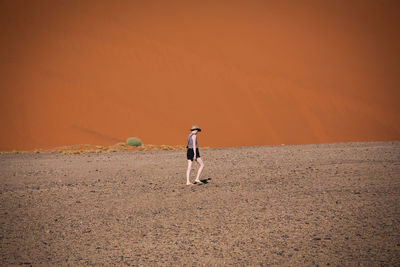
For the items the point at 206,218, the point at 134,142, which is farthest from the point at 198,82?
the point at 206,218

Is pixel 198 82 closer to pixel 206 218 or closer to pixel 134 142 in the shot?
pixel 134 142

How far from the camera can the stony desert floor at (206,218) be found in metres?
3.54

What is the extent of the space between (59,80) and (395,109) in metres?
27.8

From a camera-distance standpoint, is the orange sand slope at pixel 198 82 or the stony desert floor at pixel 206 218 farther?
the orange sand slope at pixel 198 82

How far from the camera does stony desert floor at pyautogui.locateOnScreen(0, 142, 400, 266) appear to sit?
11.6 feet

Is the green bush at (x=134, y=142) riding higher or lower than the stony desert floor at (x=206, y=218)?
higher

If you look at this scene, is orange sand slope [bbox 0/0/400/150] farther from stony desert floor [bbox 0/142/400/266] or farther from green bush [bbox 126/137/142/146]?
stony desert floor [bbox 0/142/400/266]

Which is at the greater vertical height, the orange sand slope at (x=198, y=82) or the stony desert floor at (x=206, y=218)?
the orange sand slope at (x=198, y=82)

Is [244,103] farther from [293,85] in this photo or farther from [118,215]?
[118,215]

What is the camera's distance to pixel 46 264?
11.2 ft

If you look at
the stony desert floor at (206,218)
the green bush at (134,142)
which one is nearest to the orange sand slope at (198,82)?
the green bush at (134,142)

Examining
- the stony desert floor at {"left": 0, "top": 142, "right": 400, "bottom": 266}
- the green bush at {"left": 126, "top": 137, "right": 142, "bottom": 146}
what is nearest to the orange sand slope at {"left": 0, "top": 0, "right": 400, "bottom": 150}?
the green bush at {"left": 126, "top": 137, "right": 142, "bottom": 146}

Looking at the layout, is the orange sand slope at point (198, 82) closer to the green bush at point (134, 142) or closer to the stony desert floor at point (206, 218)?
the green bush at point (134, 142)

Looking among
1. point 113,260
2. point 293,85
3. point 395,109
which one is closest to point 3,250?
point 113,260
